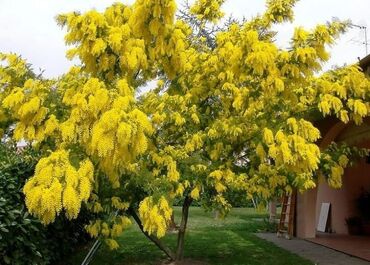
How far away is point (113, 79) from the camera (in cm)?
606

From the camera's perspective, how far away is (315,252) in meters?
12.0

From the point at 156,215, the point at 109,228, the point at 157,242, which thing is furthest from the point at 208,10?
the point at 156,215

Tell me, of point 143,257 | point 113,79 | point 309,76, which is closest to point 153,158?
point 113,79

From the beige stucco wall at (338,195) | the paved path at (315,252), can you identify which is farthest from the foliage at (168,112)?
the beige stucco wall at (338,195)

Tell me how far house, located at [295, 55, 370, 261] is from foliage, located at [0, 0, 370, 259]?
3617 millimetres

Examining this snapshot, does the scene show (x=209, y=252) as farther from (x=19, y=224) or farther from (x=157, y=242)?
(x=19, y=224)

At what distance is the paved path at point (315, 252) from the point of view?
1050 cm

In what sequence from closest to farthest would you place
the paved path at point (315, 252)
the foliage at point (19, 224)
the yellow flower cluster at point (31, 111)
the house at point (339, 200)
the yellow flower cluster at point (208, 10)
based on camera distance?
the yellow flower cluster at point (31, 111)
the foliage at point (19, 224)
the yellow flower cluster at point (208, 10)
the paved path at point (315, 252)
the house at point (339, 200)

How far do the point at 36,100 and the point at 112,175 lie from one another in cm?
123

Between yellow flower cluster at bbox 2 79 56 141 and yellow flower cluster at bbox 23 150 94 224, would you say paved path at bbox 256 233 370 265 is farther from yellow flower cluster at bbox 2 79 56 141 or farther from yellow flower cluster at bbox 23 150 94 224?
yellow flower cluster at bbox 23 150 94 224

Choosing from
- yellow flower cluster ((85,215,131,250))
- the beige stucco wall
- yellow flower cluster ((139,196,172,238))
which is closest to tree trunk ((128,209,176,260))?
yellow flower cluster ((85,215,131,250))

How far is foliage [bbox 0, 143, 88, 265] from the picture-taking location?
593 cm

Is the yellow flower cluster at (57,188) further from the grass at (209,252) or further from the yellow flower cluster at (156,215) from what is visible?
the grass at (209,252)

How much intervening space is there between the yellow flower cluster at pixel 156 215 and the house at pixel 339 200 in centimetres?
625
